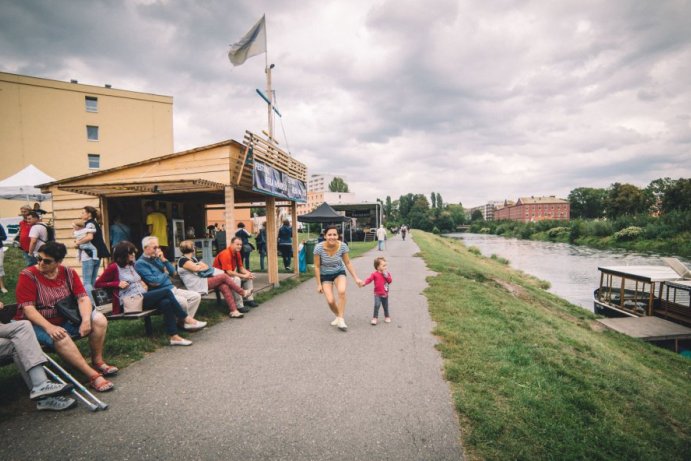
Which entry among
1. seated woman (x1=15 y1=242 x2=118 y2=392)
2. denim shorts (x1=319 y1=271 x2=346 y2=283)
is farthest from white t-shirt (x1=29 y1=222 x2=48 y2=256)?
denim shorts (x1=319 y1=271 x2=346 y2=283)

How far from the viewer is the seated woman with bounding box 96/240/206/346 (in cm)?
443

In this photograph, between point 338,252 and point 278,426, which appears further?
point 338,252

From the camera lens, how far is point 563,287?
65.0 ft

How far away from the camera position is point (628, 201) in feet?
238

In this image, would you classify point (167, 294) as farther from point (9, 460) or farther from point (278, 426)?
point (278, 426)

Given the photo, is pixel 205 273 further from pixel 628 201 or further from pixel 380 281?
pixel 628 201

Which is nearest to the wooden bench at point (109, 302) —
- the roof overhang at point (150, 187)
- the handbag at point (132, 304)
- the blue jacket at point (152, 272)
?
the handbag at point (132, 304)

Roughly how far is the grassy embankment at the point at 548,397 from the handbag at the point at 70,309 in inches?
162

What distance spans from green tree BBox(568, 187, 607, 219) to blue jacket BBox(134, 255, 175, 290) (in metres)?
139

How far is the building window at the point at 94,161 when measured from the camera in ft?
101

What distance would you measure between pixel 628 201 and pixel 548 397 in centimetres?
9212

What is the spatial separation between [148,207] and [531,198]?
509ft

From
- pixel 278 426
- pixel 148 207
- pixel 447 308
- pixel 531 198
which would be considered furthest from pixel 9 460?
pixel 531 198

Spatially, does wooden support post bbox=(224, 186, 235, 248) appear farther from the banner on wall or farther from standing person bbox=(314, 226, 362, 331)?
standing person bbox=(314, 226, 362, 331)
